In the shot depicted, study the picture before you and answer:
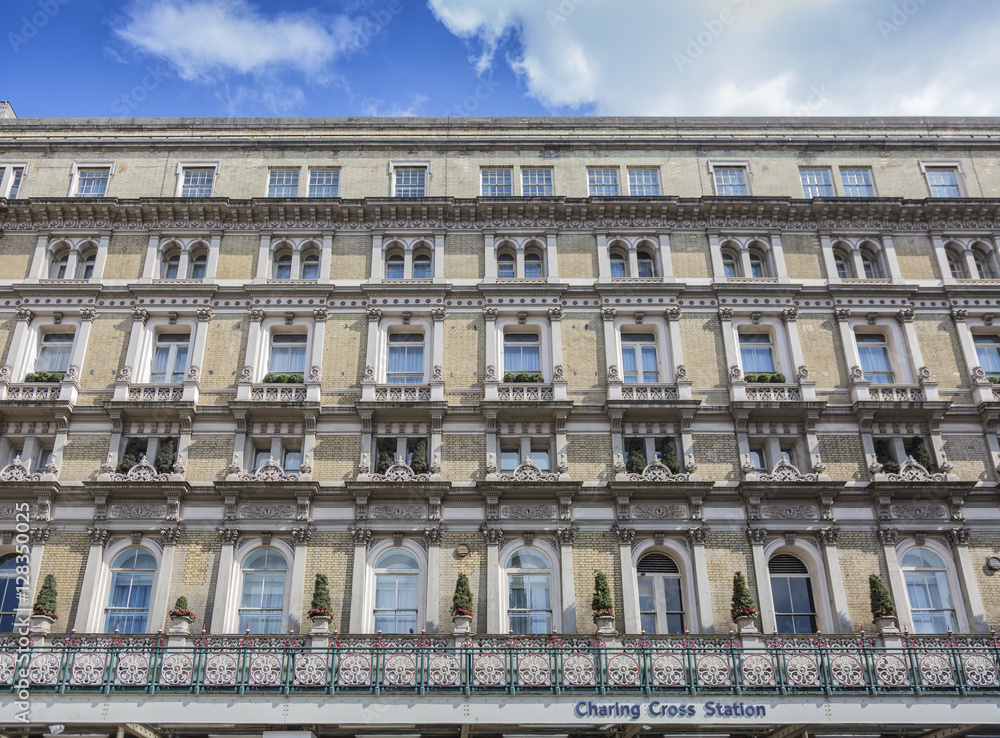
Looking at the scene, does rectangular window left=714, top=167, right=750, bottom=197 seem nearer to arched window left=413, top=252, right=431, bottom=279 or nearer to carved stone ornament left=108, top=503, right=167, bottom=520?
arched window left=413, top=252, right=431, bottom=279

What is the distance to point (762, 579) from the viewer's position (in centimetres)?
2584

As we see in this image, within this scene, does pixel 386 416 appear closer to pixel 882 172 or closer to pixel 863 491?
pixel 863 491

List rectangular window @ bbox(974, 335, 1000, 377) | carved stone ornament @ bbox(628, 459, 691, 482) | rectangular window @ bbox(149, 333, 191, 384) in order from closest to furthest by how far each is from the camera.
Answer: carved stone ornament @ bbox(628, 459, 691, 482), rectangular window @ bbox(149, 333, 191, 384), rectangular window @ bbox(974, 335, 1000, 377)

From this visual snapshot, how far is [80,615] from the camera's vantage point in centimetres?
2506

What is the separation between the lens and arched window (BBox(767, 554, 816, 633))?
25891 millimetres

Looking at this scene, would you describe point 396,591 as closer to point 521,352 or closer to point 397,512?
point 397,512

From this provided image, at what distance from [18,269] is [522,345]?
58.3 ft

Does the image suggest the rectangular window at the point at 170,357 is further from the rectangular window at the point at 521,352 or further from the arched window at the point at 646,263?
the arched window at the point at 646,263

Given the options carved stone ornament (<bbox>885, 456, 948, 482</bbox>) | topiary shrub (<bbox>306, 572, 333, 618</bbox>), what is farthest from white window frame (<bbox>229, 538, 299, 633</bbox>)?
carved stone ornament (<bbox>885, 456, 948, 482</bbox>)

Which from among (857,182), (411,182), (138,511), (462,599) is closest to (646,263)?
(857,182)

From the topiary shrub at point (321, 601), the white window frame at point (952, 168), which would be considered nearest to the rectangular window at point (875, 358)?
the white window frame at point (952, 168)

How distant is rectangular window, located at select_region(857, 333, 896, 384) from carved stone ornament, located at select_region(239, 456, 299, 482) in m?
19.2

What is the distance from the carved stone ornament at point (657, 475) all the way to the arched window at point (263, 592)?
11.0 metres

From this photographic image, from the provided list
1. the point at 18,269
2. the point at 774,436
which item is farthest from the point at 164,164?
the point at 774,436
